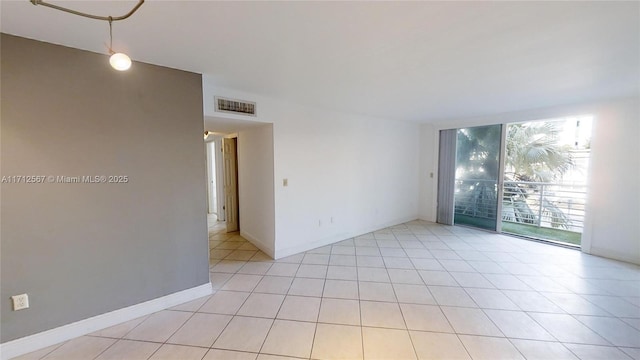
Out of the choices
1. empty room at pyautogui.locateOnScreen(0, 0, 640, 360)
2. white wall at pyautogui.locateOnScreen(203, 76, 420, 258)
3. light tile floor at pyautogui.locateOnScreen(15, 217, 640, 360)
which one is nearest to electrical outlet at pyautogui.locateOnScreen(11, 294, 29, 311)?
empty room at pyautogui.locateOnScreen(0, 0, 640, 360)

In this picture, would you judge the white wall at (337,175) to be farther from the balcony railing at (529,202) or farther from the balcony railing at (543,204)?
the balcony railing at (543,204)

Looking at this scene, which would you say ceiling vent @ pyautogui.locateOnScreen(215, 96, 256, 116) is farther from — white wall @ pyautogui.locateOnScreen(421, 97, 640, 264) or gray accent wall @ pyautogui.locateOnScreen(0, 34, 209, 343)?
white wall @ pyautogui.locateOnScreen(421, 97, 640, 264)

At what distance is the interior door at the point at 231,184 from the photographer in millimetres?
5012

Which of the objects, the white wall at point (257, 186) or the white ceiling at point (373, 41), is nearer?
the white ceiling at point (373, 41)

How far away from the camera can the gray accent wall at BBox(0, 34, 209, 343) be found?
5.91 ft

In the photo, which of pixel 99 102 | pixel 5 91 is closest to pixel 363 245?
pixel 99 102

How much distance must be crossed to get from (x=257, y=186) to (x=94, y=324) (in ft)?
7.95

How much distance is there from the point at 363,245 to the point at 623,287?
3101 millimetres

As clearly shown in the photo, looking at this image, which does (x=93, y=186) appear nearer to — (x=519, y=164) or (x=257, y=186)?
(x=257, y=186)

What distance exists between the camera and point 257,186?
13.2 feet

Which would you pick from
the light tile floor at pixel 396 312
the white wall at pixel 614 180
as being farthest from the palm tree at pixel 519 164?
the light tile floor at pixel 396 312

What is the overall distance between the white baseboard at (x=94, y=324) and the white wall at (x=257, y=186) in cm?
130

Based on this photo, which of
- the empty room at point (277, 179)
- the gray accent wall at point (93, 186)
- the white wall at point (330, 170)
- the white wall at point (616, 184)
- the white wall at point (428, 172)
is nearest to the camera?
the empty room at point (277, 179)

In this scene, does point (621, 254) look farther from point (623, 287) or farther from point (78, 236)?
point (78, 236)
